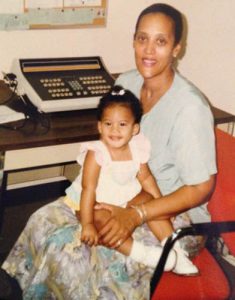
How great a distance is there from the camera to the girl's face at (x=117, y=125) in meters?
1.54

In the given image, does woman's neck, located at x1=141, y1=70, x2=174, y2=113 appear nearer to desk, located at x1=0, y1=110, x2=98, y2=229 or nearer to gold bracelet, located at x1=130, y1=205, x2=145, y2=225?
desk, located at x1=0, y1=110, x2=98, y2=229

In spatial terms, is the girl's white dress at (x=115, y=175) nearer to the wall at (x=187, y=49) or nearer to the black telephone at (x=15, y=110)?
the black telephone at (x=15, y=110)

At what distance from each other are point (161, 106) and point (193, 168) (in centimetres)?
25

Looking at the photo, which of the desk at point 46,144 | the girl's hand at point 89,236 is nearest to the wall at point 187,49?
the desk at point 46,144

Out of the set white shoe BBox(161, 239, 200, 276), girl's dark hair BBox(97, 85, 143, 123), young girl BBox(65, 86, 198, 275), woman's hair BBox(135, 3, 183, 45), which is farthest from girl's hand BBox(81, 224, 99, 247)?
woman's hair BBox(135, 3, 183, 45)

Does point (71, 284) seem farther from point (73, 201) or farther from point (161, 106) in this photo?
point (161, 106)

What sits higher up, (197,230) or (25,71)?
(25,71)

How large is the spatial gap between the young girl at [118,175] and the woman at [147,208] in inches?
1.3

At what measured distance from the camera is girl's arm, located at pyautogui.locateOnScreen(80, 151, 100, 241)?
5.03 ft

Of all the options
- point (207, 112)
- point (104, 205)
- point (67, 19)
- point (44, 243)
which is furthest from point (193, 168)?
point (67, 19)

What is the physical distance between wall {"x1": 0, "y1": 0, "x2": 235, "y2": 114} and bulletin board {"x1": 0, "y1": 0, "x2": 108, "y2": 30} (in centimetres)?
4

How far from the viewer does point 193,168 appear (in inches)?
60.0

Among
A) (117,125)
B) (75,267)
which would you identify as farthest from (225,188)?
(75,267)

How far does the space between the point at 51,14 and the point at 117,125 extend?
91 cm
